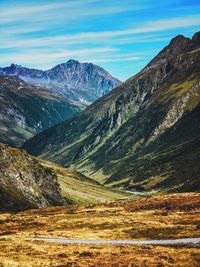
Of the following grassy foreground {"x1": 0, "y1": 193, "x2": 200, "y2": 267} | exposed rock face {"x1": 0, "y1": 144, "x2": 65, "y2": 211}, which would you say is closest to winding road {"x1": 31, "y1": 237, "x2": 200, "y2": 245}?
grassy foreground {"x1": 0, "y1": 193, "x2": 200, "y2": 267}

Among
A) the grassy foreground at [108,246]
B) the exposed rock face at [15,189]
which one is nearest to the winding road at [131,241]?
the grassy foreground at [108,246]

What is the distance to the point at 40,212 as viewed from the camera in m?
150

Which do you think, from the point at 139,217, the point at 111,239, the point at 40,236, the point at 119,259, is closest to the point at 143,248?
the point at 119,259

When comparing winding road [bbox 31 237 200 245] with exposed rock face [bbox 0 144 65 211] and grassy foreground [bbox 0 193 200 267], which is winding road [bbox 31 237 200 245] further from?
exposed rock face [bbox 0 144 65 211]

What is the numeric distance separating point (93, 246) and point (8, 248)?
38.7 ft

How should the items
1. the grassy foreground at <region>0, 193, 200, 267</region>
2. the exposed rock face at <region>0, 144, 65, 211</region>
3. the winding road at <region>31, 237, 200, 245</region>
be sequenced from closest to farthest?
the grassy foreground at <region>0, 193, 200, 267</region>
the winding road at <region>31, 237, 200, 245</region>
the exposed rock face at <region>0, 144, 65, 211</region>

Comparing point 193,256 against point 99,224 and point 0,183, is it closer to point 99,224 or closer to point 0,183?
point 99,224

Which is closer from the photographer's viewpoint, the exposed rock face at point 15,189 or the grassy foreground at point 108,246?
the grassy foreground at point 108,246

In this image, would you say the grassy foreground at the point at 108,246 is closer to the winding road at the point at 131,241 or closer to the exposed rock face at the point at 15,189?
the winding road at the point at 131,241

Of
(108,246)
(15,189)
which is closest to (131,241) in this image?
(108,246)

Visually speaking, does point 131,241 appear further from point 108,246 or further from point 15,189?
point 15,189

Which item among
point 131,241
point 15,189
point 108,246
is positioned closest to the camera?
point 108,246

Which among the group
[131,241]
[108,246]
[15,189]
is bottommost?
[131,241]

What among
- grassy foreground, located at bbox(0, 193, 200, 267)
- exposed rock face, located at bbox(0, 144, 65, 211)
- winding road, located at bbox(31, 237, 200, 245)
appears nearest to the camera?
grassy foreground, located at bbox(0, 193, 200, 267)
